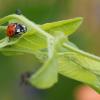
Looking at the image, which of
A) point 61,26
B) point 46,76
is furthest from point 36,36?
point 46,76

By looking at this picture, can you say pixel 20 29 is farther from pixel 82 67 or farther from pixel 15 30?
pixel 82 67

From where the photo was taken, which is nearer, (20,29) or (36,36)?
(36,36)

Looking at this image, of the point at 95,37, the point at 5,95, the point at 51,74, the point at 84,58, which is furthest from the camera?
the point at 95,37

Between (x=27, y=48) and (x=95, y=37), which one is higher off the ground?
(x=27, y=48)

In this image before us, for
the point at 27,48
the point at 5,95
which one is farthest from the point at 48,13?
the point at 27,48

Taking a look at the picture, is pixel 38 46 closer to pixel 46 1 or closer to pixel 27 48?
pixel 27 48

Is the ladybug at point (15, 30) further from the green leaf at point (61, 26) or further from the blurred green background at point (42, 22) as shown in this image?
the blurred green background at point (42, 22)
